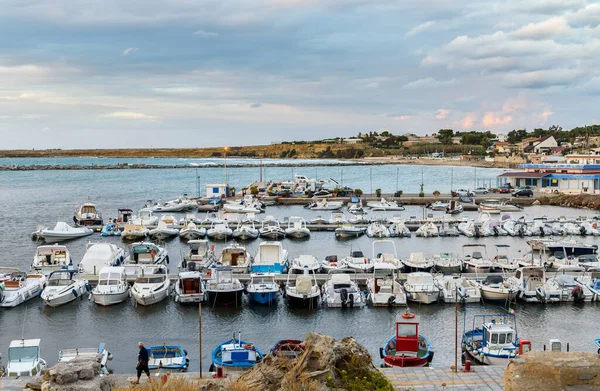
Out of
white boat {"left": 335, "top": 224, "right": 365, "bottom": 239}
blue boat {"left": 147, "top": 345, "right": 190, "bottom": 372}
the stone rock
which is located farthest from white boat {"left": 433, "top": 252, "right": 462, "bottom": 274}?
the stone rock

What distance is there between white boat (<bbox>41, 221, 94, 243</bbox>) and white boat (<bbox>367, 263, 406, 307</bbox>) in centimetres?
3004

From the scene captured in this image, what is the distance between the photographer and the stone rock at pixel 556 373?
939 centimetres

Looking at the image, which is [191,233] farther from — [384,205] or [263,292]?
[384,205]

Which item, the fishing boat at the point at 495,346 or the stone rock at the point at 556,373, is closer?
the stone rock at the point at 556,373

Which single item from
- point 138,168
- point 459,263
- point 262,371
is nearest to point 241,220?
point 459,263

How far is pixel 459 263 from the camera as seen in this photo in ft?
111

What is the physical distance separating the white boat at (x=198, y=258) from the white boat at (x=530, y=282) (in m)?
16.4

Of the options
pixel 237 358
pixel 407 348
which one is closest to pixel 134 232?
pixel 237 358

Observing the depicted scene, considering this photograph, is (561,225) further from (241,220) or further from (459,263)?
(241,220)

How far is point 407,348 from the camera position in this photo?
1998 centimetres

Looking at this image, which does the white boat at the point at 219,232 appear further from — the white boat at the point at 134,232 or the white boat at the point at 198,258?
the white boat at the point at 198,258

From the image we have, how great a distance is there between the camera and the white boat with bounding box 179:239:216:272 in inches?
1293

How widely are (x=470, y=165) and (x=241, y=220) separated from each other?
11971cm

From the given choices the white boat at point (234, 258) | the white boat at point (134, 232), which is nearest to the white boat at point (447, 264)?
the white boat at point (234, 258)
